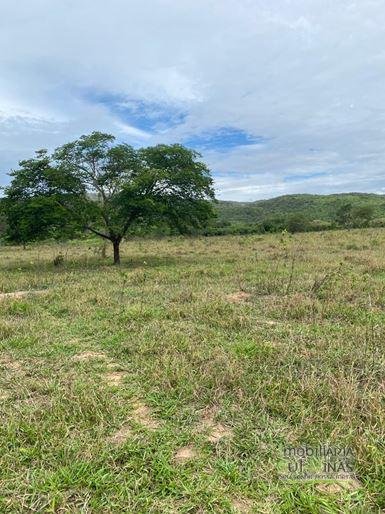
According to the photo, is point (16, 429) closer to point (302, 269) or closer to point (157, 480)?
point (157, 480)

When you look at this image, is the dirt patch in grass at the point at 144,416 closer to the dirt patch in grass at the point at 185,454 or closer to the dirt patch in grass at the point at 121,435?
the dirt patch in grass at the point at 121,435

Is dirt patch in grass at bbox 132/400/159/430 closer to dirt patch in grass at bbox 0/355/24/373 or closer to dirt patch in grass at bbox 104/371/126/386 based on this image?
dirt patch in grass at bbox 104/371/126/386

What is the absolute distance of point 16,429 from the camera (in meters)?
3.30

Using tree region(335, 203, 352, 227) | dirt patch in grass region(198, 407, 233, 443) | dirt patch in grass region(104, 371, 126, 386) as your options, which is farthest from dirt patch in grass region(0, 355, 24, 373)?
tree region(335, 203, 352, 227)

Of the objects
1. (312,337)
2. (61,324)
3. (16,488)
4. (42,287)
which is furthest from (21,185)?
(16,488)

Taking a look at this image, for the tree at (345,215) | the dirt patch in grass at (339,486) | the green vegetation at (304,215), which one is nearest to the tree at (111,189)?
the green vegetation at (304,215)

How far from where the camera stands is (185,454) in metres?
3.06

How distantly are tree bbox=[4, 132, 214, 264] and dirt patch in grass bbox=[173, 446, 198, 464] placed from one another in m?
11.8

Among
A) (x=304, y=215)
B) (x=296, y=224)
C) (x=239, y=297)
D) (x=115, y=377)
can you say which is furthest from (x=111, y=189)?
(x=304, y=215)

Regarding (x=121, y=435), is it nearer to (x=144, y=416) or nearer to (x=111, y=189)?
(x=144, y=416)

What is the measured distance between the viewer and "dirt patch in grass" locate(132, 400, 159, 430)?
3.46 metres

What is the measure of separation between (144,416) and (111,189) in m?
13.1

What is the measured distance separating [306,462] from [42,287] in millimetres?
8995

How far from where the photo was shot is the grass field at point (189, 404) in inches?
104
